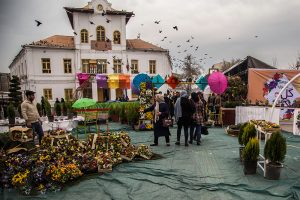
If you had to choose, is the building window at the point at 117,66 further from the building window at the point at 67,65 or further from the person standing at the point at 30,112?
the person standing at the point at 30,112

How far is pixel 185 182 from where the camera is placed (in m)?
4.74

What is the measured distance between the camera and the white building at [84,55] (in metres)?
27.6

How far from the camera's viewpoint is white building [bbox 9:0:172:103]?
2758 centimetres

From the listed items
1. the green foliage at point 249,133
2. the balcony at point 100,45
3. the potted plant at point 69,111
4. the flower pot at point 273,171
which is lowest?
the flower pot at point 273,171

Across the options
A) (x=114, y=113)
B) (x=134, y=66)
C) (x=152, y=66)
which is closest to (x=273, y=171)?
(x=114, y=113)

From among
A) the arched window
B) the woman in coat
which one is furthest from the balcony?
the woman in coat

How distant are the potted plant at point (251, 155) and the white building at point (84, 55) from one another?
961 inches

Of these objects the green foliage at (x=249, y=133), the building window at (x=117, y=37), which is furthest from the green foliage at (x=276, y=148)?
the building window at (x=117, y=37)

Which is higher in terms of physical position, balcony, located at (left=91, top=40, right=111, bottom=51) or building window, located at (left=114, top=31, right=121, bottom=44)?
building window, located at (left=114, top=31, right=121, bottom=44)

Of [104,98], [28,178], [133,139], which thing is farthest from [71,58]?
[28,178]

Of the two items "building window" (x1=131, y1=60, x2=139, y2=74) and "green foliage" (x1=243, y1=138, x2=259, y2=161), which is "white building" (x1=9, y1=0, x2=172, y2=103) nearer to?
"building window" (x1=131, y1=60, x2=139, y2=74)

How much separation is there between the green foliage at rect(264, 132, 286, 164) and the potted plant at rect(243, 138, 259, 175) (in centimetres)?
25

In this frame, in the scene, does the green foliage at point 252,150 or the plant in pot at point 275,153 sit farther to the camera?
the green foliage at point 252,150

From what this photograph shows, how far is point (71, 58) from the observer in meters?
28.6
